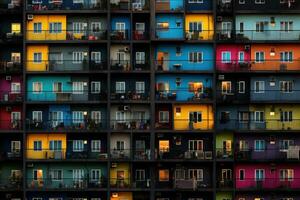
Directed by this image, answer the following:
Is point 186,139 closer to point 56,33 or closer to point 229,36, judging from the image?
point 229,36

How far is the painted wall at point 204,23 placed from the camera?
59.2 metres

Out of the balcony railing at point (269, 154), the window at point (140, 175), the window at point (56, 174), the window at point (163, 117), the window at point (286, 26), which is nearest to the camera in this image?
the balcony railing at point (269, 154)

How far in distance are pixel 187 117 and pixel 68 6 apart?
1295 centimetres

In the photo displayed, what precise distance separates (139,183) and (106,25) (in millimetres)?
12703

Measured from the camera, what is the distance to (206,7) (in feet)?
195

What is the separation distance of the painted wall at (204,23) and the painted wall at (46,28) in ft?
32.0

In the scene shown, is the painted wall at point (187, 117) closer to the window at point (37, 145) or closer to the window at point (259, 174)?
the window at point (259, 174)

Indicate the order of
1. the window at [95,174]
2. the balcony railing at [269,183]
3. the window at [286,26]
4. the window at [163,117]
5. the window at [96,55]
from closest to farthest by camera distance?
the balcony railing at [269,183]
the window at [95,174]
the window at [163,117]
the window at [96,55]
the window at [286,26]

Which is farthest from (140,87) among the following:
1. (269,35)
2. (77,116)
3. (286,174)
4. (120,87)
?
(286,174)

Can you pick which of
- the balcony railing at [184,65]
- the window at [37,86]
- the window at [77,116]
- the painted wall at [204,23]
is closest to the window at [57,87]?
the window at [37,86]

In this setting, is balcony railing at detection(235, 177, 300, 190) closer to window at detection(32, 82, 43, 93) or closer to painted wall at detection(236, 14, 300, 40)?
painted wall at detection(236, 14, 300, 40)

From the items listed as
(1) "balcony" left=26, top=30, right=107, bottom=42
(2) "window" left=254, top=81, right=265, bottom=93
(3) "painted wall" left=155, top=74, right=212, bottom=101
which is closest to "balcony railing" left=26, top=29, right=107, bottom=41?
(1) "balcony" left=26, top=30, right=107, bottom=42

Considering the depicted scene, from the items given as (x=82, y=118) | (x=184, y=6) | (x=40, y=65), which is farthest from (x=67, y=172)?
(x=184, y=6)

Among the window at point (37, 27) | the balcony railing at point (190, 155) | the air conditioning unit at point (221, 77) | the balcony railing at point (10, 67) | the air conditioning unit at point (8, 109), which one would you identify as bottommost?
the balcony railing at point (190, 155)
